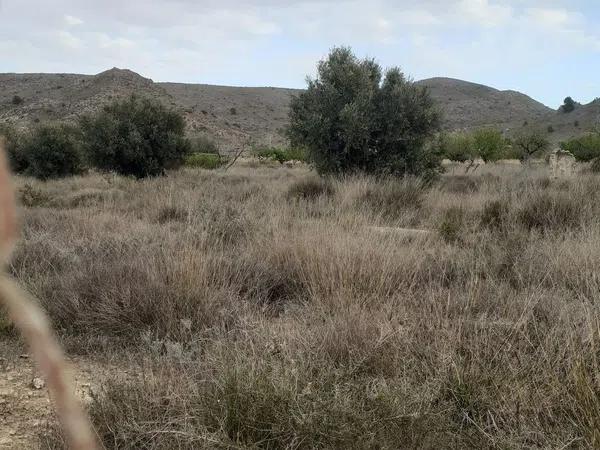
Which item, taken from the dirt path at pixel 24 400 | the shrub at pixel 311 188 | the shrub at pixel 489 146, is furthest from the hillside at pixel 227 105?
the dirt path at pixel 24 400

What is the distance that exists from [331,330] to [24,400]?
1869 millimetres

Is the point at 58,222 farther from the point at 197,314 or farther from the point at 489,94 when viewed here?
the point at 489,94

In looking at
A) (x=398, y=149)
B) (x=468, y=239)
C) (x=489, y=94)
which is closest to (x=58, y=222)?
(x=468, y=239)

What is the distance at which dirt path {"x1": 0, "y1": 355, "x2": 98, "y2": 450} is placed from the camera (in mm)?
2873

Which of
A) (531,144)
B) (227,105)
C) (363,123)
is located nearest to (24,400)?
(363,123)

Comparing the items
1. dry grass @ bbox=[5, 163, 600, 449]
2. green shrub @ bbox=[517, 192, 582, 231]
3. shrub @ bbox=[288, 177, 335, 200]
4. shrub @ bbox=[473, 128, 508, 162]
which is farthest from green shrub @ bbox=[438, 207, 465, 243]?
shrub @ bbox=[473, 128, 508, 162]

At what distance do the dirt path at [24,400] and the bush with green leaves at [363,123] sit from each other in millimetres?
12210

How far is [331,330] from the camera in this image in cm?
357

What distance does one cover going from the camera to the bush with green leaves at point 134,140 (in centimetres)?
2122

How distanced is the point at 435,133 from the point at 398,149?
1.57 m

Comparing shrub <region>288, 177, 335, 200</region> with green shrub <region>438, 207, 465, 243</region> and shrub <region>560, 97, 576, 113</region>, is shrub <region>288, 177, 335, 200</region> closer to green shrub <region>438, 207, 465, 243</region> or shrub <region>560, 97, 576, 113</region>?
green shrub <region>438, 207, 465, 243</region>

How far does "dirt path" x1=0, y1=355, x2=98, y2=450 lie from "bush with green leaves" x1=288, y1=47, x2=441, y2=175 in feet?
40.1

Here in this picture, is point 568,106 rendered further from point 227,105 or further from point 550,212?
point 550,212

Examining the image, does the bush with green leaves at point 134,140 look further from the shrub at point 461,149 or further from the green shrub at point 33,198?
the shrub at point 461,149
